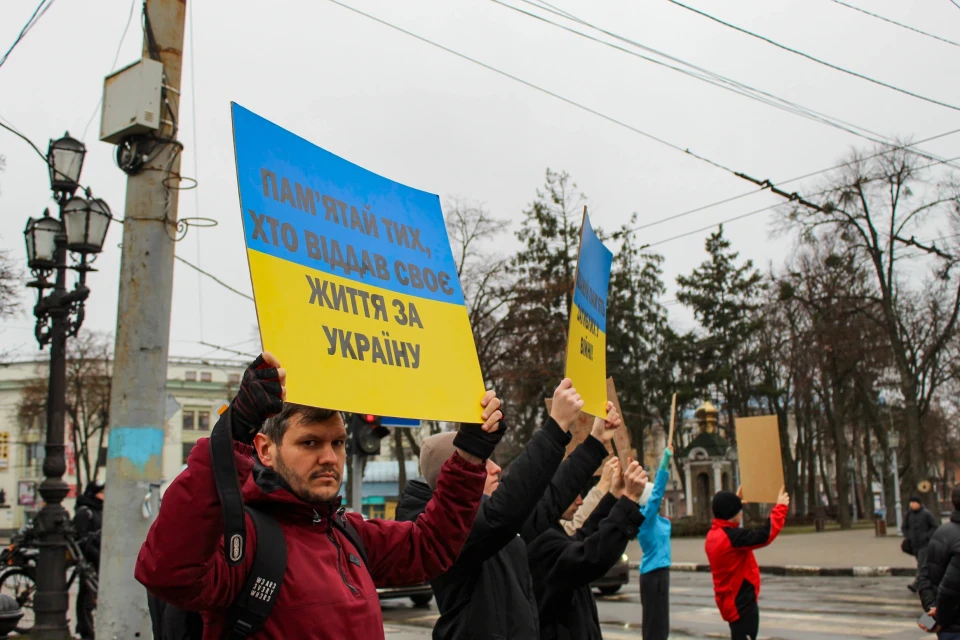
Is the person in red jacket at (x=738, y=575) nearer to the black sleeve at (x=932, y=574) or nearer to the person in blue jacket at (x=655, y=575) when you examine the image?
the person in blue jacket at (x=655, y=575)

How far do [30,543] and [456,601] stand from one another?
9.21 meters

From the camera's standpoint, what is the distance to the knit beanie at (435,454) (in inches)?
149

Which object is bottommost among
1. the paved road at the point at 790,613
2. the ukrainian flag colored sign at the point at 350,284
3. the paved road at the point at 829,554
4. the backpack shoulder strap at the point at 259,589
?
the paved road at the point at 829,554

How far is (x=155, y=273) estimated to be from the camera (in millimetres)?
6047

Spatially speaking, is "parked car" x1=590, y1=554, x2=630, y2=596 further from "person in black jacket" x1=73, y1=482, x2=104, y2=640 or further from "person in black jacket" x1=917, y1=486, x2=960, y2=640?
"person in black jacket" x1=917, y1=486, x2=960, y2=640

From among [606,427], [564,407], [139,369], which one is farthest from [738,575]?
[139,369]

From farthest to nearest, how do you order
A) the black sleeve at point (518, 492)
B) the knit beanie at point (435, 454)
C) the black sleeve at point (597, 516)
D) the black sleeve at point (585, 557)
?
the black sleeve at point (597, 516) → the black sleeve at point (585, 557) → the knit beanie at point (435, 454) → the black sleeve at point (518, 492)

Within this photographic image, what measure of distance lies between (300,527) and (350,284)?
2.25 feet

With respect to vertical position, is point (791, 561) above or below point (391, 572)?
below

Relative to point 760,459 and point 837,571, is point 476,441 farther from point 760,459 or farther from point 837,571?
point 837,571

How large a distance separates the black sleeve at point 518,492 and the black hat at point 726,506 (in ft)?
13.1

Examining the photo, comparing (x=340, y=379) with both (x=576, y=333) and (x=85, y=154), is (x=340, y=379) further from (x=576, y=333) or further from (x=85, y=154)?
(x=85, y=154)

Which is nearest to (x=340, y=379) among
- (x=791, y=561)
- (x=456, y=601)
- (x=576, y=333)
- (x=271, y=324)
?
(x=271, y=324)

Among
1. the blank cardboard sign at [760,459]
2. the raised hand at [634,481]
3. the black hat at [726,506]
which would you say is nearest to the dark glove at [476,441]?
the raised hand at [634,481]
